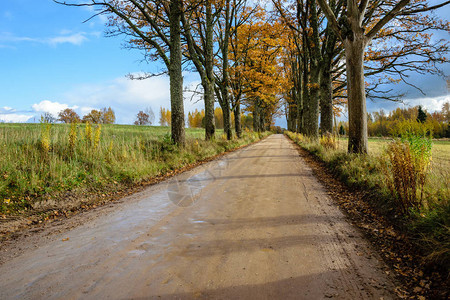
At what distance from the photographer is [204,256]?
8.32 ft

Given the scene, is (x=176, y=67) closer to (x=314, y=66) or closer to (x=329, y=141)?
(x=329, y=141)

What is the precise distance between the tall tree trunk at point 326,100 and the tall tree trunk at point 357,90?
4643mm

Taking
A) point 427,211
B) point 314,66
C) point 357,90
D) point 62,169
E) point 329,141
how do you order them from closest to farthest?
point 427,211, point 62,169, point 357,90, point 329,141, point 314,66

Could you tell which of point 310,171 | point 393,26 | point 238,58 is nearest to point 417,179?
point 310,171

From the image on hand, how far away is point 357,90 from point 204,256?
6990 mm

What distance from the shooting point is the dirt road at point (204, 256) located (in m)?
2.05

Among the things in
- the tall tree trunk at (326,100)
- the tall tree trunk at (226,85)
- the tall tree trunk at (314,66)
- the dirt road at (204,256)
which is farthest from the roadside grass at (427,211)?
the tall tree trunk at (226,85)

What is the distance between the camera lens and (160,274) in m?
2.24

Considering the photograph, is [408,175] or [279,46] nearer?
[408,175]

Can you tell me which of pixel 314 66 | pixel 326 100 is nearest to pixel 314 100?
pixel 314 66

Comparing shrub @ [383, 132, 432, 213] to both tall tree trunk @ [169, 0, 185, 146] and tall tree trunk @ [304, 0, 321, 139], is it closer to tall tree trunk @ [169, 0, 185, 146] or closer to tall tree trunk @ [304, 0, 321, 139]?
tall tree trunk @ [169, 0, 185, 146]

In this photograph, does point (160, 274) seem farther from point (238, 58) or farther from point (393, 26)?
point (238, 58)

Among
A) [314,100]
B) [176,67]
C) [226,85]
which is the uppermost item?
[226,85]

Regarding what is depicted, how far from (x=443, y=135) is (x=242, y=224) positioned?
210 feet
